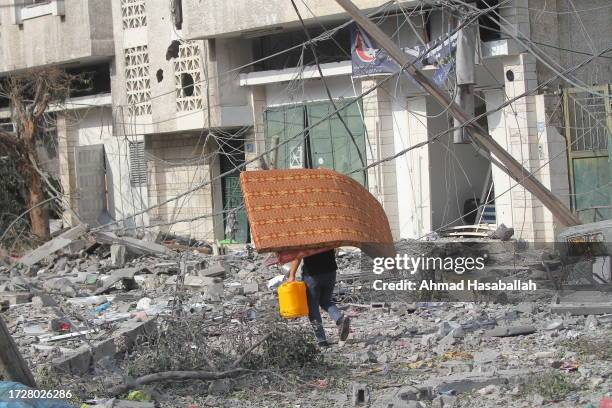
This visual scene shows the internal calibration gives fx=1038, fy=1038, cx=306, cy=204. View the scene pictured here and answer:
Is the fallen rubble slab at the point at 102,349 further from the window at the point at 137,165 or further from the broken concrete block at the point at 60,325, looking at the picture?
the window at the point at 137,165

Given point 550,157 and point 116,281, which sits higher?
point 550,157

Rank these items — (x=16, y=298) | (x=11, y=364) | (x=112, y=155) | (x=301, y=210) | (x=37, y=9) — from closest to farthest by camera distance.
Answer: (x=11, y=364), (x=301, y=210), (x=16, y=298), (x=37, y=9), (x=112, y=155)

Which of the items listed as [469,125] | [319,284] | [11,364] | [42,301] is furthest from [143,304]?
[11,364]

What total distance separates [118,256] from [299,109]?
4.14 metres

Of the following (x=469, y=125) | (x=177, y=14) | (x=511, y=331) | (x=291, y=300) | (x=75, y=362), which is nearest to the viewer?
(x=75, y=362)

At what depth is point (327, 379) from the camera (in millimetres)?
7969

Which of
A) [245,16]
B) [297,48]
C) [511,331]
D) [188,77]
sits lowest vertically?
[511,331]

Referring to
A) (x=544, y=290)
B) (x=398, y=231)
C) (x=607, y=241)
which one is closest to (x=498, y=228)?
(x=398, y=231)

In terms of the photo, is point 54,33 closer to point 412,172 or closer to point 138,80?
point 138,80

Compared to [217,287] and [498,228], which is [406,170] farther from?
[217,287]

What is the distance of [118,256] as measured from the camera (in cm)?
1709

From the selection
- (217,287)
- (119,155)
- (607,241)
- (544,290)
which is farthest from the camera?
(119,155)

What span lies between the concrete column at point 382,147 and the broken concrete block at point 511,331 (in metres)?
7.87

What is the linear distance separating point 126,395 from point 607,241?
4729mm
